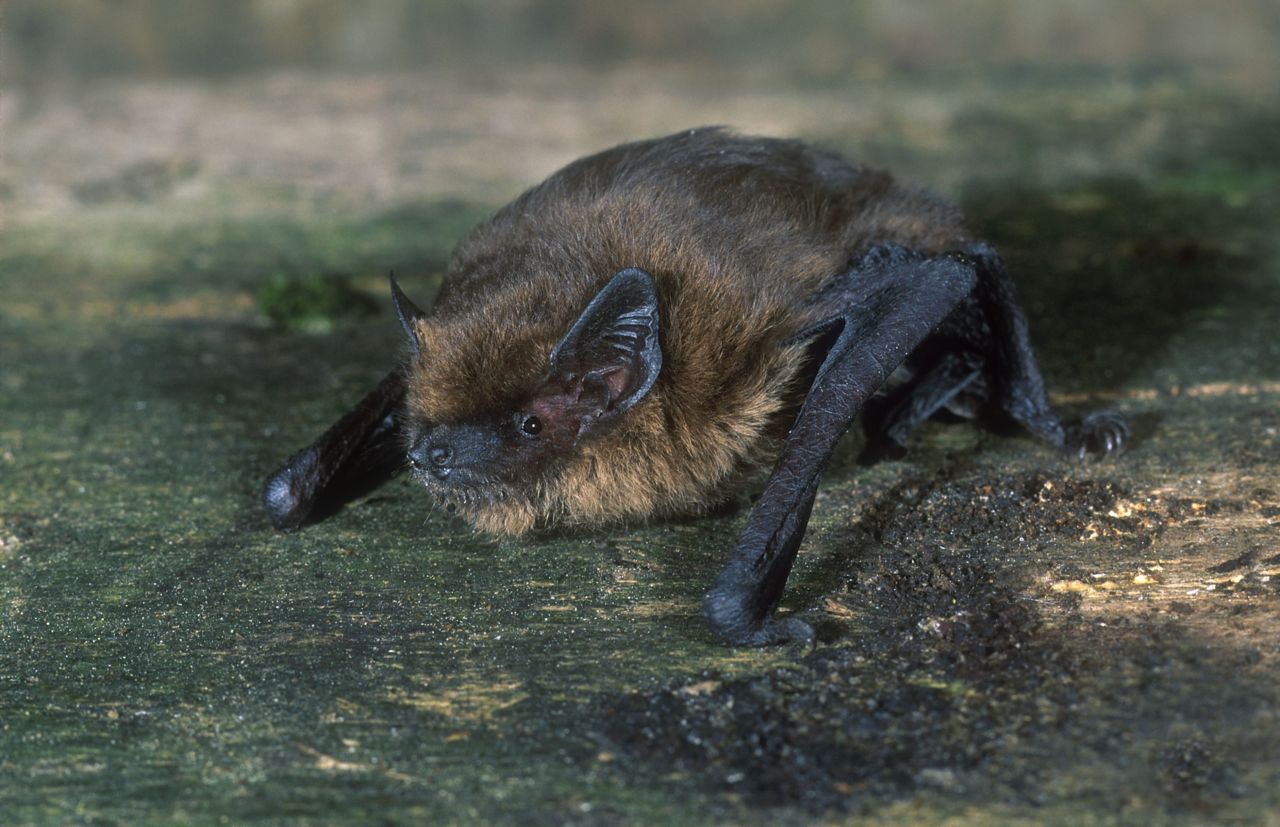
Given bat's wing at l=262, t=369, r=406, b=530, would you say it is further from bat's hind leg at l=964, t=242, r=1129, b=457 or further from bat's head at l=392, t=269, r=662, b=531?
bat's hind leg at l=964, t=242, r=1129, b=457

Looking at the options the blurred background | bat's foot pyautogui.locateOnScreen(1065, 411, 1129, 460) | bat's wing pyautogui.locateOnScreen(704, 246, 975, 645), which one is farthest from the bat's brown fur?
the blurred background

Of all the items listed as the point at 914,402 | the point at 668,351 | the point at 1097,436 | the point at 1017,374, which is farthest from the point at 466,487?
the point at 1097,436

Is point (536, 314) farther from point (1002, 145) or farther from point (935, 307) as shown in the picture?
point (1002, 145)

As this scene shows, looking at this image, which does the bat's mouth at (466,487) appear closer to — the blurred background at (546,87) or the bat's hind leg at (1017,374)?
the bat's hind leg at (1017,374)

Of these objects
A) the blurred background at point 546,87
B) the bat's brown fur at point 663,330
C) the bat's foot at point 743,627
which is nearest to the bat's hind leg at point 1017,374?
Answer: the bat's brown fur at point 663,330

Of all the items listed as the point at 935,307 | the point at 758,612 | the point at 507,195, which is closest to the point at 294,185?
the point at 507,195
